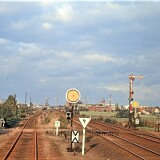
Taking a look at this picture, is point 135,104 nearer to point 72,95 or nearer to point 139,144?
point 139,144

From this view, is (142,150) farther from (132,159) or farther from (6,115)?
(6,115)

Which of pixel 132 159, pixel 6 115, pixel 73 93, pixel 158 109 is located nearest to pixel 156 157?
pixel 132 159

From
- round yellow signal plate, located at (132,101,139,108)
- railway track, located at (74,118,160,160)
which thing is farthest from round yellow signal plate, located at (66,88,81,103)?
round yellow signal plate, located at (132,101,139,108)

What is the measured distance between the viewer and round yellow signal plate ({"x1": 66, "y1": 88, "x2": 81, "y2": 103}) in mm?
19891

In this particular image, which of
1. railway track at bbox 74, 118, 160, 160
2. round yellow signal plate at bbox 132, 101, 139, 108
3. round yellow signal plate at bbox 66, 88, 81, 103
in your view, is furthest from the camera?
round yellow signal plate at bbox 132, 101, 139, 108

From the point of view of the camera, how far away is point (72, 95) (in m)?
20.0

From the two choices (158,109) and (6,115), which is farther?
(158,109)

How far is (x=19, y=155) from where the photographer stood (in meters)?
19.2

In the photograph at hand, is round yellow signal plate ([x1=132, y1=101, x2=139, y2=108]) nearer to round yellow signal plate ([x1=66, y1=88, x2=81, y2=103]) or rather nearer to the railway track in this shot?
the railway track

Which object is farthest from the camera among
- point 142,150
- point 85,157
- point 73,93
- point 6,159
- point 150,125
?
point 150,125

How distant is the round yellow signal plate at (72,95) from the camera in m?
19.9

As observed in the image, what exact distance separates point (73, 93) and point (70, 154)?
10.7 ft

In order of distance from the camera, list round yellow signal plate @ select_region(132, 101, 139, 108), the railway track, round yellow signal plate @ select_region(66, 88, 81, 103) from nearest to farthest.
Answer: round yellow signal plate @ select_region(66, 88, 81, 103) < the railway track < round yellow signal plate @ select_region(132, 101, 139, 108)

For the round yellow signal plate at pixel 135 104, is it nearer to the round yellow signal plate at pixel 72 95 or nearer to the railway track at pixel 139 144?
the railway track at pixel 139 144
